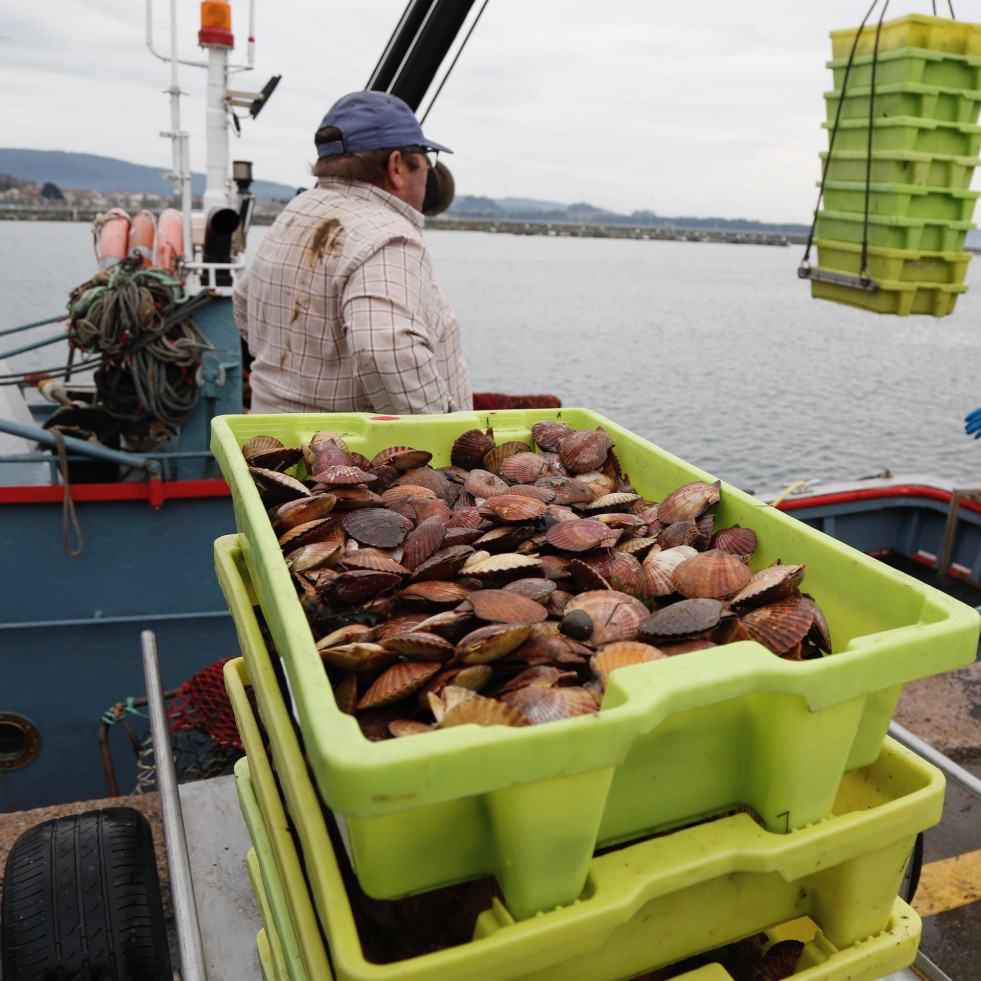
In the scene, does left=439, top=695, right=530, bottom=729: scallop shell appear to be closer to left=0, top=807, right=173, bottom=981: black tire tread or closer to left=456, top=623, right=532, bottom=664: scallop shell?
left=456, top=623, right=532, bottom=664: scallop shell

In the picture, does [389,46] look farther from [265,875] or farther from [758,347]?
[758,347]

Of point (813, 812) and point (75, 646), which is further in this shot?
point (75, 646)

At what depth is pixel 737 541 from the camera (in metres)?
1.38

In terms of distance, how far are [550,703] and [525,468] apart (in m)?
0.82

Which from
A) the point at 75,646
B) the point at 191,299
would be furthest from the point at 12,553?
the point at 191,299

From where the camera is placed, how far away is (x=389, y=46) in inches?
157

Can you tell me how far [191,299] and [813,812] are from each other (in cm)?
465

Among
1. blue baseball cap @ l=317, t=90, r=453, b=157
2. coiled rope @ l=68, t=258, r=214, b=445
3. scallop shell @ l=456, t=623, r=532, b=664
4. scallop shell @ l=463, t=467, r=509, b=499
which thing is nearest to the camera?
scallop shell @ l=456, t=623, r=532, b=664

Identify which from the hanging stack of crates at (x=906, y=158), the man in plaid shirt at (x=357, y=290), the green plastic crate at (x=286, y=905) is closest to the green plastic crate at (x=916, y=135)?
the hanging stack of crates at (x=906, y=158)

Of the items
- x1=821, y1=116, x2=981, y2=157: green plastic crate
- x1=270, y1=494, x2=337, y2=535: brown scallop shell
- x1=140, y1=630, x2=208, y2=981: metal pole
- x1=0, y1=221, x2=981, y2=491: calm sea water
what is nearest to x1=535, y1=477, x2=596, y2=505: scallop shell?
x1=270, y1=494, x2=337, y2=535: brown scallop shell

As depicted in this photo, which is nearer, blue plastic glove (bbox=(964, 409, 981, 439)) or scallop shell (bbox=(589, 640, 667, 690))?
scallop shell (bbox=(589, 640, 667, 690))

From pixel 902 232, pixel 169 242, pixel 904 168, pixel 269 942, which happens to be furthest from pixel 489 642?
pixel 169 242

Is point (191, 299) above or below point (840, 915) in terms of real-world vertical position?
above

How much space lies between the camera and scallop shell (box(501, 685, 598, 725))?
905mm
